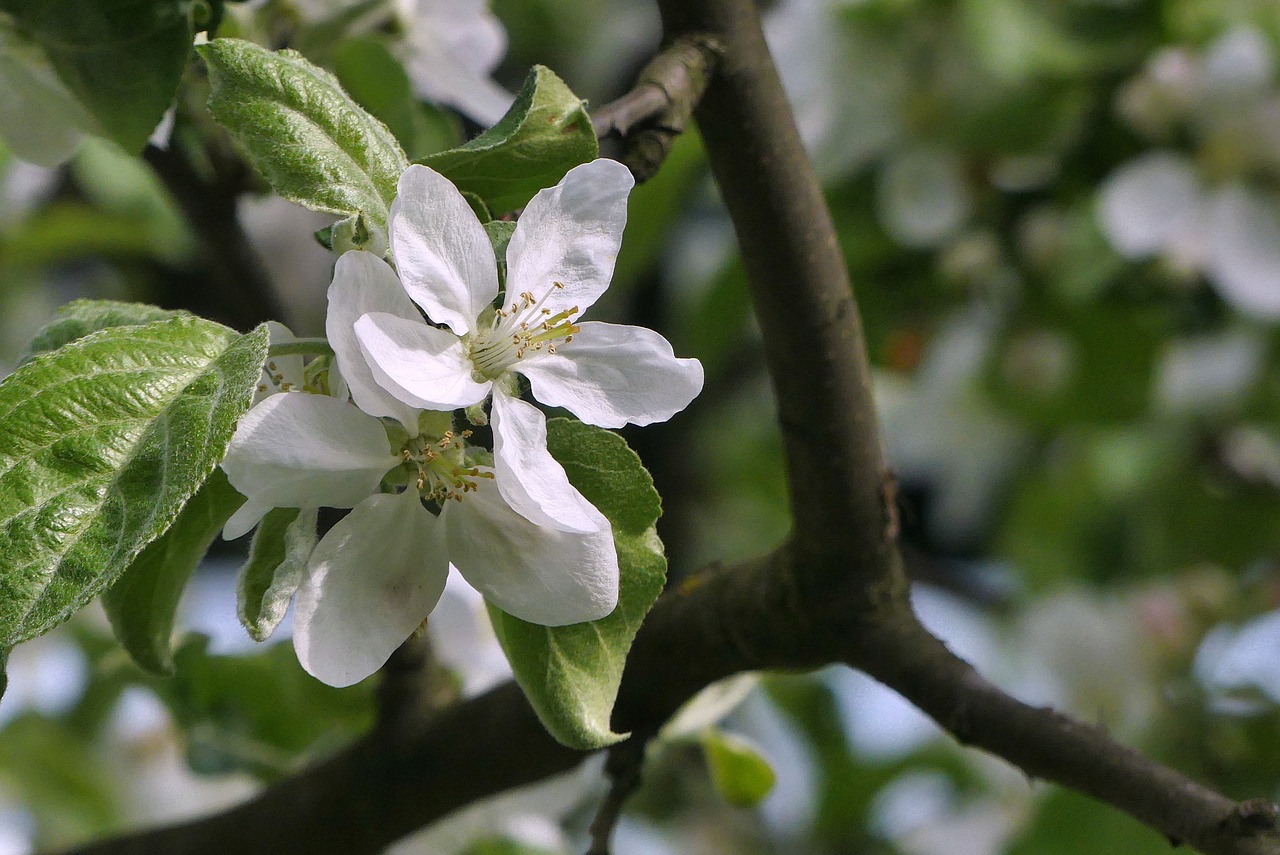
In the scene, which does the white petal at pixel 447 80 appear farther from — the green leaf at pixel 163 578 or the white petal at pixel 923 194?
the white petal at pixel 923 194

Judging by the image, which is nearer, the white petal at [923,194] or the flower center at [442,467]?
the flower center at [442,467]

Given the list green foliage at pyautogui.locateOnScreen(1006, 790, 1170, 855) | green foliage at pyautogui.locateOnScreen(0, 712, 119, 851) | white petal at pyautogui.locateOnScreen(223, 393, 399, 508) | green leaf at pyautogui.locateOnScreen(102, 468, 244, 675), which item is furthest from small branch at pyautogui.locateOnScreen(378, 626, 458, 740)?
green foliage at pyautogui.locateOnScreen(0, 712, 119, 851)

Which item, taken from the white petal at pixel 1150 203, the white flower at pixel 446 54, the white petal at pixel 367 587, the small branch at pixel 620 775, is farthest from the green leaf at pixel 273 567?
the white petal at pixel 1150 203

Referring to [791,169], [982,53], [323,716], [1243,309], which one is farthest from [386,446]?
[1243,309]

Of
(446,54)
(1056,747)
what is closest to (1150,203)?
(446,54)

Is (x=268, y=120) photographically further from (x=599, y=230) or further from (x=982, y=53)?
(x=982, y=53)

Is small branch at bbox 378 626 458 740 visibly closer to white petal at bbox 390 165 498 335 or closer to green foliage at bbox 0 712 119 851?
white petal at bbox 390 165 498 335
